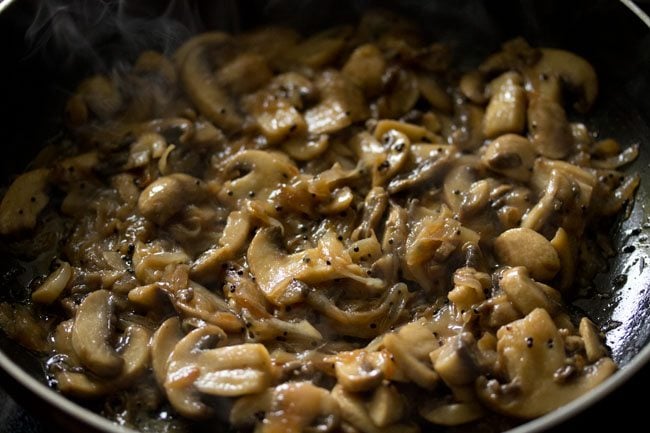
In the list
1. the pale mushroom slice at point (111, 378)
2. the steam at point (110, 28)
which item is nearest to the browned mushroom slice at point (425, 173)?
the pale mushroom slice at point (111, 378)

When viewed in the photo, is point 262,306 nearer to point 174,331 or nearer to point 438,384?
point 174,331

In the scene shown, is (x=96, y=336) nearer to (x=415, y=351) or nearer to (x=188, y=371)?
(x=188, y=371)

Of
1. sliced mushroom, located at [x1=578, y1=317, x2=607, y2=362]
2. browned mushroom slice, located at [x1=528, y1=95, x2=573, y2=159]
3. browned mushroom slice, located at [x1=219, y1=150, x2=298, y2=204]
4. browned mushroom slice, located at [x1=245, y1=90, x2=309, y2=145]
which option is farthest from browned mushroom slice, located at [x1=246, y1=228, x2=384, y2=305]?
browned mushroom slice, located at [x1=528, y1=95, x2=573, y2=159]

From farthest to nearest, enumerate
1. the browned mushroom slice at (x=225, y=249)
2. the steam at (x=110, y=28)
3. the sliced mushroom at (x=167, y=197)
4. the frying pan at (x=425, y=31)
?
the steam at (x=110, y=28), the frying pan at (x=425, y=31), the sliced mushroom at (x=167, y=197), the browned mushroom slice at (x=225, y=249)

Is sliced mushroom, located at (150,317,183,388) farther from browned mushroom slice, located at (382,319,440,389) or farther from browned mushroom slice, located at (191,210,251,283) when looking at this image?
browned mushroom slice, located at (382,319,440,389)

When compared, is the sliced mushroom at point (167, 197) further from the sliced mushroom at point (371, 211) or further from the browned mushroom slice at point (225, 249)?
the sliced mushroom at point (371, 211)

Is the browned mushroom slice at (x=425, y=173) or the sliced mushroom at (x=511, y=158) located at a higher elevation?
the browned mushroom slice at (x=425, y=173)

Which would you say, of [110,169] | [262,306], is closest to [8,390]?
[262,306]
